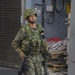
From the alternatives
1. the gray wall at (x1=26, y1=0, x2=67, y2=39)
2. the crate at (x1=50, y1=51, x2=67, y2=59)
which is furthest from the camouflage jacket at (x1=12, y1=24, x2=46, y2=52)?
the gray wall at (x1=26, y1=0, x2=67, y2=39)

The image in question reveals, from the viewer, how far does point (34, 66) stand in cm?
740

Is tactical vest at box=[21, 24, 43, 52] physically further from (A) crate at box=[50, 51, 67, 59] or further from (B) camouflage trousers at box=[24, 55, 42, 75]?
(A) crate at box=[50, 51, 67, 59]

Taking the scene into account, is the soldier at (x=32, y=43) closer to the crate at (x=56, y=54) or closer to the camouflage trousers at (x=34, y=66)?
the camouflage trousers at (x=34, y=66)

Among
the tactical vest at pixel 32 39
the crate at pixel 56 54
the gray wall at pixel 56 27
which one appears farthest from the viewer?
the gray wall at pixel 56 27

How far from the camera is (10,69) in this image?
1200 centimetres

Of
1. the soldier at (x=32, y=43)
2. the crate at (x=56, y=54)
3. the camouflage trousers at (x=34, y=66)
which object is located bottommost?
the crate at (x=56, y=54)

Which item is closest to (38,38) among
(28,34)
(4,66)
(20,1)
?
(28,34)

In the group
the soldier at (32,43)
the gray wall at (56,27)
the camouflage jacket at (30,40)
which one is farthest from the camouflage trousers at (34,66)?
the gray wall at (56,27)

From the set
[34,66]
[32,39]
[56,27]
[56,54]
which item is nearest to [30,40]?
[32,39]

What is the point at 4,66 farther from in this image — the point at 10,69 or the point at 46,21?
the point at 46,21

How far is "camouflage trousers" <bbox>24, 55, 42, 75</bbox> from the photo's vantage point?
24.1 ft

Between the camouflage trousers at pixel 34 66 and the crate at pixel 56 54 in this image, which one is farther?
the crate at pixel 56 54

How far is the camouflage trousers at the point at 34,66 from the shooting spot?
7358 mm

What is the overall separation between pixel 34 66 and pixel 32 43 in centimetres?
45
